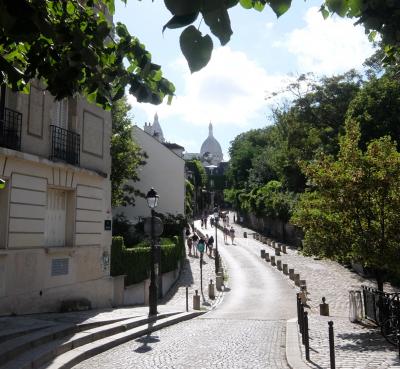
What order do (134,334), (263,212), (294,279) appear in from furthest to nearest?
1. (263,212)
2. (294,279)
3. (134,334)

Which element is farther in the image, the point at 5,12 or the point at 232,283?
the point at 232,283

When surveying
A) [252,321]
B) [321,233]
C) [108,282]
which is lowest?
[252,321]

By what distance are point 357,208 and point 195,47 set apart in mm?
12403

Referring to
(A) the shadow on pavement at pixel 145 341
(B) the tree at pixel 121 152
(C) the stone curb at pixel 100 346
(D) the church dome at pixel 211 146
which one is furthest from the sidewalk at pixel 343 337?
(D) the church dome at pixel 211 146

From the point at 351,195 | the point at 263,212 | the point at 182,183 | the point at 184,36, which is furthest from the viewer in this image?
the point at 263,212

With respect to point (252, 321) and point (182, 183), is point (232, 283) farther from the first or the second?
point (182, 183)

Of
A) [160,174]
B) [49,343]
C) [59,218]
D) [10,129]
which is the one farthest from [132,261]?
[160,174]

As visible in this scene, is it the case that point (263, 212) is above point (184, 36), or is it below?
above

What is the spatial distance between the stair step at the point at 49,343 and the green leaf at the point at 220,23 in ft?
23.0

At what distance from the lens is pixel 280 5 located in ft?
9.75

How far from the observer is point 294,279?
30.2m

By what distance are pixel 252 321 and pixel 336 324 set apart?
108 inches

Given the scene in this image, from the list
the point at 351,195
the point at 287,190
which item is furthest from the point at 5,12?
the point at 287,190

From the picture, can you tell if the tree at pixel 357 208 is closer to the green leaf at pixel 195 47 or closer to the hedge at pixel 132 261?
the hedge at pixel 132 261
